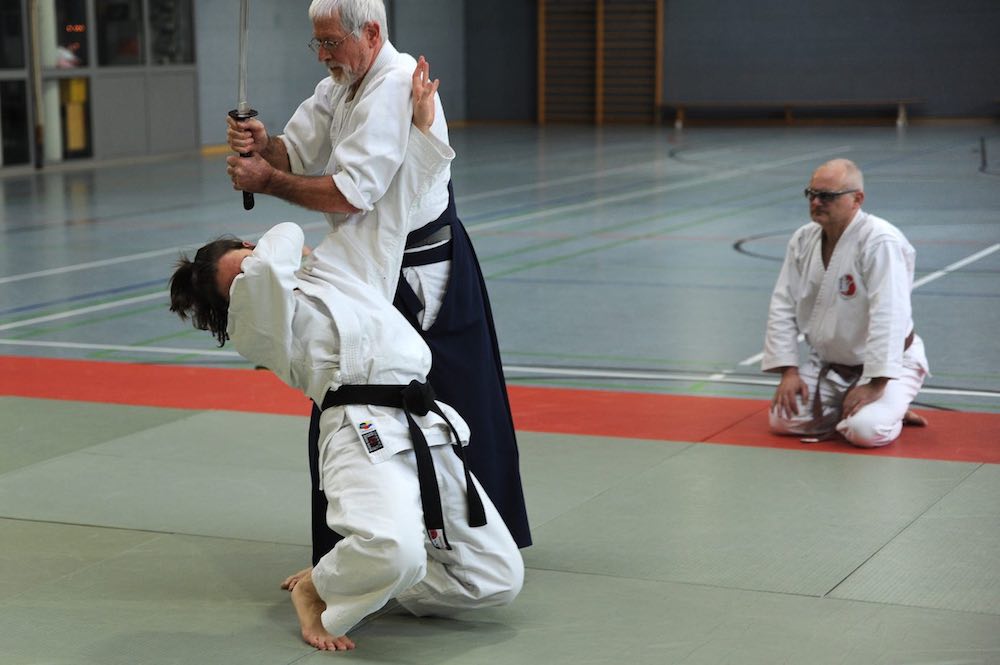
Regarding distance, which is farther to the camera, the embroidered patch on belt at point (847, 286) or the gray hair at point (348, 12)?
the embroidered patch on belt at point (847, 286)

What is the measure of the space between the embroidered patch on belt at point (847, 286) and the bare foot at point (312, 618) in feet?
8.24

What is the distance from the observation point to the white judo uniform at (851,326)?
486cm

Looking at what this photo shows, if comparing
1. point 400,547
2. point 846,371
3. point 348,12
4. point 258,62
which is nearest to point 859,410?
point 846,371

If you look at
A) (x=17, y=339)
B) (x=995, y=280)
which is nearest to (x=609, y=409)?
(x=17, y=339)

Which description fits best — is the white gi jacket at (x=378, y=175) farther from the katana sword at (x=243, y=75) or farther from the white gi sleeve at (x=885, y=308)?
the white gi sleeve at (x=885, y=308)

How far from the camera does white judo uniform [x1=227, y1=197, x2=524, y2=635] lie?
3.01 meters

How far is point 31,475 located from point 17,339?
2721 mm

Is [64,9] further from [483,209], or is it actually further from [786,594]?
[786,594]

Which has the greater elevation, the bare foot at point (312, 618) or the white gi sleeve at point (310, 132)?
the white gi sleeve at point (310, 132)

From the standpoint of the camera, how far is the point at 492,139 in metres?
21.9

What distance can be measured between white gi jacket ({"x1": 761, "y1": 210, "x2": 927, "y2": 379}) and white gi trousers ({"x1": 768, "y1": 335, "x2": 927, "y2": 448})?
8 cm

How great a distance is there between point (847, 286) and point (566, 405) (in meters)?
1.30

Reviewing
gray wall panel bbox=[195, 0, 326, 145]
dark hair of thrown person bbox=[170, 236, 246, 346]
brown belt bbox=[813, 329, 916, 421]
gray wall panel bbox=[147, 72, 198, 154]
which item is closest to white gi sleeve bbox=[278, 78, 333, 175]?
dark hair of thrown person bbox=[170, 236, 246, 346]

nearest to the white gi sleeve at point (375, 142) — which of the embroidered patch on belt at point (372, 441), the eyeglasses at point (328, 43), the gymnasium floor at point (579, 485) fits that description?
the eyeglasses at point (328, 43)
